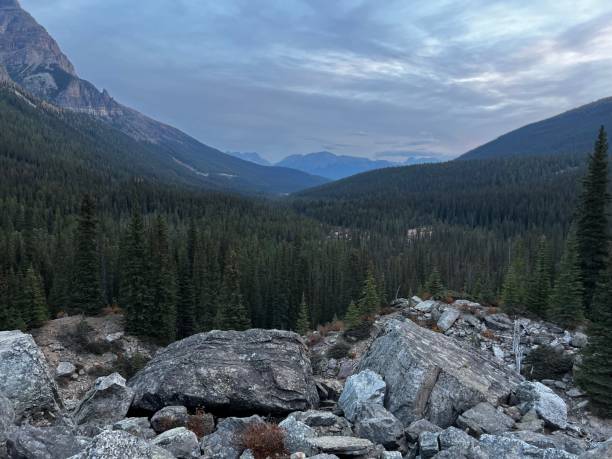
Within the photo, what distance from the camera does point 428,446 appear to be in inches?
380

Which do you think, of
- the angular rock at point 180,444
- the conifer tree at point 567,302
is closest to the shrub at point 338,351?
the conifer tree at point 567,302

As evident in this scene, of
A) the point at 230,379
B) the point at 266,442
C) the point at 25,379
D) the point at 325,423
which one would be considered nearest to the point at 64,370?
the point at 25,379

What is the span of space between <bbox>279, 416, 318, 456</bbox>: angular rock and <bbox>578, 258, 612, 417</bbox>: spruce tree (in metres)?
14.2

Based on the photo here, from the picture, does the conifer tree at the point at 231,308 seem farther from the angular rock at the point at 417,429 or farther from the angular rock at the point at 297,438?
the angular rock at the point at 417,429

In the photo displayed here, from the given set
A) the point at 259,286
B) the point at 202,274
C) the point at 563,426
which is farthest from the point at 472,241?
the point at 563,426

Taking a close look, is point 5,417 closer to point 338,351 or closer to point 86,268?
point 338,351

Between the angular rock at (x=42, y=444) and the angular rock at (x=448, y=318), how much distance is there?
22.8 m

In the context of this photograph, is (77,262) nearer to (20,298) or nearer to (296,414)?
(20,298)

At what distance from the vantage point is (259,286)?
252 ft

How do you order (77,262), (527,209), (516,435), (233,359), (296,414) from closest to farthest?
(516,435) → (296,414) → (233,359) → (77,262) → (527,209)

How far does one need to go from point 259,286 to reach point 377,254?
235 feet

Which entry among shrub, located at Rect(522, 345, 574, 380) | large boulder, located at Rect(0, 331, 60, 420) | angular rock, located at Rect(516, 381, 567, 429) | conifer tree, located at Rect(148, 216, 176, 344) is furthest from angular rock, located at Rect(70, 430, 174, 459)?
conifer tree, located at Rect(148, 216, 176, 344)

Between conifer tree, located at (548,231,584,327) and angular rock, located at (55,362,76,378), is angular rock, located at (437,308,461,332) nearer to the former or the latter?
conifer tree, located at (548,231,584,327)

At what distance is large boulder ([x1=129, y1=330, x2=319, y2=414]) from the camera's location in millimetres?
13141
